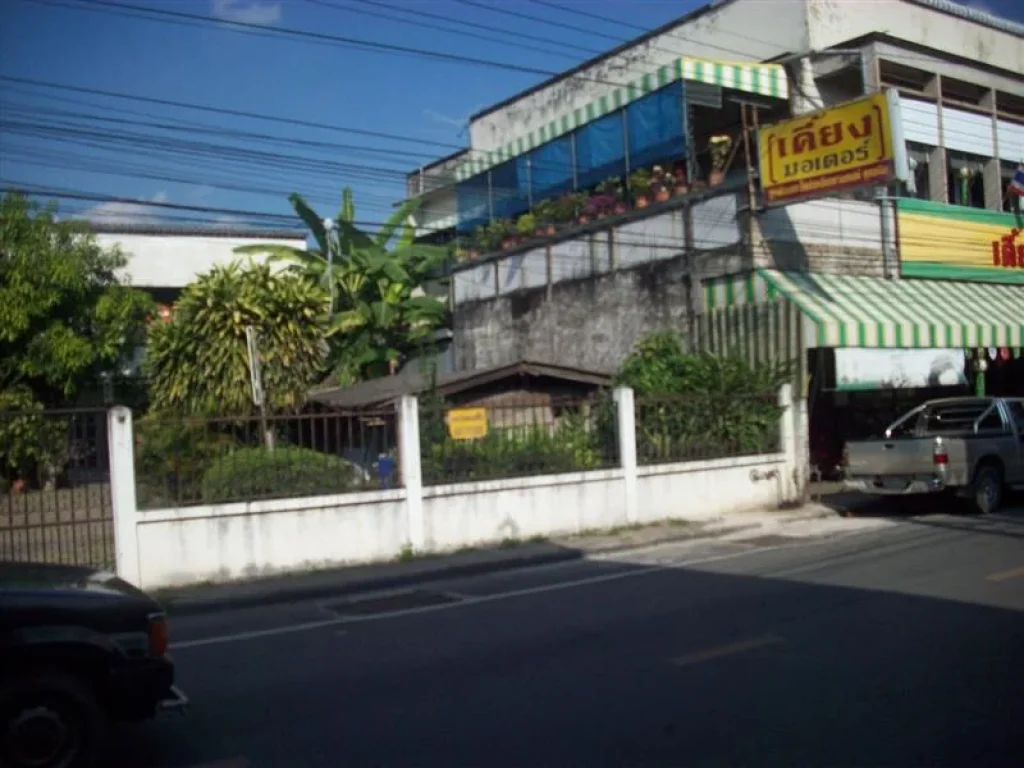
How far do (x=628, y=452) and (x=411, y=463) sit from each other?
12.6ft

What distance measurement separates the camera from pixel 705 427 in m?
16.9

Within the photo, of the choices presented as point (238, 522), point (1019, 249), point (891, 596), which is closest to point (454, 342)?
point (1019, 249)

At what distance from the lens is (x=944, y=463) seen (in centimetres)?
1552

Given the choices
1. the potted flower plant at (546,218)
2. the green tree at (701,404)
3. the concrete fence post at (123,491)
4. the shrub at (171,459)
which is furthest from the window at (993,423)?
the concrete fence post at (123,491)

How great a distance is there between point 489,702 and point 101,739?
2408 mm

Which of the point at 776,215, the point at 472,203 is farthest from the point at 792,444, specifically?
the point at 472,203

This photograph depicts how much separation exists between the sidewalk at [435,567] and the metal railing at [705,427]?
121cm

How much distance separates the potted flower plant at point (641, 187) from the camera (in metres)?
22.2

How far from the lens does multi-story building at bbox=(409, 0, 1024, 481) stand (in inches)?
797

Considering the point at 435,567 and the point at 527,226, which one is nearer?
the point at 435,567

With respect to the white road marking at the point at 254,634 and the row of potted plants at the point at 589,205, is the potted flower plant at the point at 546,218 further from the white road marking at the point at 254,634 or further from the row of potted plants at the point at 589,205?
the white road marking at the point at 254,634

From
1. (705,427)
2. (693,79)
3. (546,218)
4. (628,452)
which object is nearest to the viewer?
(628,452)

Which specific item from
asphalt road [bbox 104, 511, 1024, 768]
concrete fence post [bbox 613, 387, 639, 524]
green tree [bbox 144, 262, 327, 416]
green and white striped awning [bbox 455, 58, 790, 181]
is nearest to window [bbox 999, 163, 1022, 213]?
green and white striped awning [bbox 455, 58, 790, 181]

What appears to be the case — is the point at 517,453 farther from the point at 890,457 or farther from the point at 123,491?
the point at 890,457
